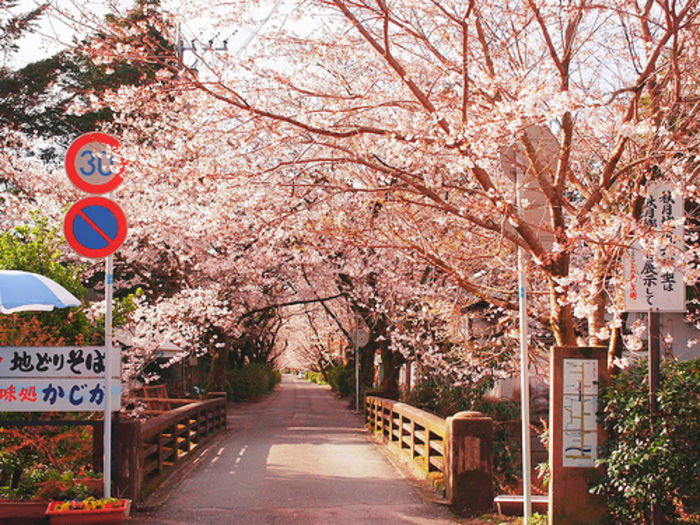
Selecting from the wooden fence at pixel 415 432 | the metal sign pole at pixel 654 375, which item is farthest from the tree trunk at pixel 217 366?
the metal sign pole at pixel 654 375

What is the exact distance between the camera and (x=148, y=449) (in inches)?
350

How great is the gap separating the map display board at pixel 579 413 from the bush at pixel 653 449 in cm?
14

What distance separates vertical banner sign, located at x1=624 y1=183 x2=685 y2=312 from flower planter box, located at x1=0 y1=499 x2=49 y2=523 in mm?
5424

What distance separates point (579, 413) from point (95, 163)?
5.08 meters

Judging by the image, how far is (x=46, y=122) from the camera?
24.8 metres

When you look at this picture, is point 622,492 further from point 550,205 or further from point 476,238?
point 476,238

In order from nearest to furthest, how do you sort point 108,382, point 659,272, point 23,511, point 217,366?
point 659,272, point 23,511, point 108,382, point 217,366

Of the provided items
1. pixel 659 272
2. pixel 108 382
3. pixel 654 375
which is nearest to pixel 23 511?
pixel 108 382

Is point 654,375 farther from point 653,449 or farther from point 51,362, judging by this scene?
point 51,362

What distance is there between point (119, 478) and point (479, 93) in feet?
18.3

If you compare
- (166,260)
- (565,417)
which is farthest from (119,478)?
(166,260)

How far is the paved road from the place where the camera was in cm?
768

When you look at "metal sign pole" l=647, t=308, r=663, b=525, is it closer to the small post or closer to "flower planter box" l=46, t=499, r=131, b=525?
the small post

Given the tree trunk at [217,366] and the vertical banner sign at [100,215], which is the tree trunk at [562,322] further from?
the tree trunk at [217,366]
